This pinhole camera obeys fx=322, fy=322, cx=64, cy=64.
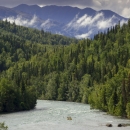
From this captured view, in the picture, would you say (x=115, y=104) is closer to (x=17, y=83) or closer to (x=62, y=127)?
(x=62, y=127)

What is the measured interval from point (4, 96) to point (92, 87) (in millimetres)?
76061

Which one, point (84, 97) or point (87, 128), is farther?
point (84, 97)

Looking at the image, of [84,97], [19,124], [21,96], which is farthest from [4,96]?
[84,97]

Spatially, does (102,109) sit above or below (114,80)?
below

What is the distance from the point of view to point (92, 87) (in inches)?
7539

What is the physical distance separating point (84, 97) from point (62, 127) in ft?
314

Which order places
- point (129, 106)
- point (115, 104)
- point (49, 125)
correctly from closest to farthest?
point (49, 125)
point (129, 106)
point (115, 104)

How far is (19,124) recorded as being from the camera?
97.2m


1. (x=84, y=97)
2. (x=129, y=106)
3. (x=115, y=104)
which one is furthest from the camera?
(x=84, y=97)

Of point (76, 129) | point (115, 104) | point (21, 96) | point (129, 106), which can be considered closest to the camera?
point (76, 129)

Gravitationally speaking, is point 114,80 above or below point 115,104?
above

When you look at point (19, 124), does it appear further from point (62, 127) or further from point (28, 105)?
point (28, 105)

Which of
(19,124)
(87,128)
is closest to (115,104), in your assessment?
(87,128)

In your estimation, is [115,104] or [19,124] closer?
[19,124]
